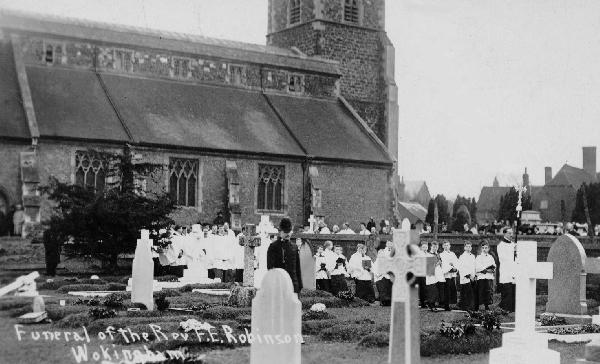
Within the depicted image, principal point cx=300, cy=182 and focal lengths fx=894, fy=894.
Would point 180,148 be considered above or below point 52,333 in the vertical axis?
above

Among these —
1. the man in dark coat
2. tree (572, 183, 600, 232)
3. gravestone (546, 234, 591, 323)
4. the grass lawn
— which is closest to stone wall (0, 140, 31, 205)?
the grass lawn

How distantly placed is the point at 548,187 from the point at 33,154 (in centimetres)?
5850

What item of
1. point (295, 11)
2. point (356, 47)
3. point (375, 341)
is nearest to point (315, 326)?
point (375, 341)

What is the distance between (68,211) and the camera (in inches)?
1109

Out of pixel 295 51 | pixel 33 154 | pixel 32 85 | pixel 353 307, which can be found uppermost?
pixel 295 51

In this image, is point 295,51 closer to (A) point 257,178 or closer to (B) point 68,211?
(A) point 257,178

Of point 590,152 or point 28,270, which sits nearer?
point 28,270

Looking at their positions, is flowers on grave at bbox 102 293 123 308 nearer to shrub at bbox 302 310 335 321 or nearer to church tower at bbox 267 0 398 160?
shrub at bbox 302 310 335 321

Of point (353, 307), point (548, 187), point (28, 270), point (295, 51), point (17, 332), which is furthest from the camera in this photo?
point (548, 187)

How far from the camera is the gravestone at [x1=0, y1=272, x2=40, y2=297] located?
14.9 m

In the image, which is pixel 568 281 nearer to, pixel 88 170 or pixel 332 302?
pixel 332 302

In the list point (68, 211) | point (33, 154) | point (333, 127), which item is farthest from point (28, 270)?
point (333, 127)

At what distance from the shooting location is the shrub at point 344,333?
620 inches

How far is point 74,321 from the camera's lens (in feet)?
52.6
